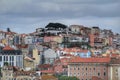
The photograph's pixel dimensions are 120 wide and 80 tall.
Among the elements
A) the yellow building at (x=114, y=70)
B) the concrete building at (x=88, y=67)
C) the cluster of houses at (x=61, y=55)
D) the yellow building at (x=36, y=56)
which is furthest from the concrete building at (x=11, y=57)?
the yellow building at (x=114, y=70)

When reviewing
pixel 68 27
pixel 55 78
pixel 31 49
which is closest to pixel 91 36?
pixel 68 27

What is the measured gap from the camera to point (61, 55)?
2965 inches

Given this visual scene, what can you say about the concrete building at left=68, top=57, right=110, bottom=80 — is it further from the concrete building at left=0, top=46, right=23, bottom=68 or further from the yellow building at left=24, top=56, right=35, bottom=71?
the concrete building at left=0, top=46, right=23, bottom=68

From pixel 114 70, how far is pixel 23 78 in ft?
29.1

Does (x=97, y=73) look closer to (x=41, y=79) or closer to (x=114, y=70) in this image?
(x=114, y=70)

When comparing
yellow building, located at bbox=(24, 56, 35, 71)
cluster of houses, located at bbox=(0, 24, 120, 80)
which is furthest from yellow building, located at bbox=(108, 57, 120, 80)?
yellow building, located at bbox=(24, 56, 35, 71)

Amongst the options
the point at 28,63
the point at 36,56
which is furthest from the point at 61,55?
the point at 28,63

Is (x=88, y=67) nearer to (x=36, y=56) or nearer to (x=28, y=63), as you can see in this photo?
(x=28, y=63)

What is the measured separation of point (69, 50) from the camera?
80062 mm

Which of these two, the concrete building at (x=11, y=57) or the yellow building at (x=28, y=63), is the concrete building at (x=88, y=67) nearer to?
the yellow building at (x=28, y=63)

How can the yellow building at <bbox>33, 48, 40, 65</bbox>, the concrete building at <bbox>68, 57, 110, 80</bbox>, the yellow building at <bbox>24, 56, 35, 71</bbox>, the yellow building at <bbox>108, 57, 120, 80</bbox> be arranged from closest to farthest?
the yellow building at <bbox>108, 57, 120, 80</bbox> → the concrete building at <bbox>68, 57, 110, 80</bbox> → the yellow building at <bbox>24, 56, 35, 71</bbox> → the yellow building at <bbox>33, 48, 40, 65</bbox>

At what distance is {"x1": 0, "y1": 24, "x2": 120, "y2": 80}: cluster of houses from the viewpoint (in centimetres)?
5828

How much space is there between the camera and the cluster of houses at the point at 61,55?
58.3m

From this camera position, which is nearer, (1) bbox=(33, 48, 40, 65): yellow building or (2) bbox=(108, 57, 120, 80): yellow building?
(2) bbox=(108, 57, 120, 80): yellow building
